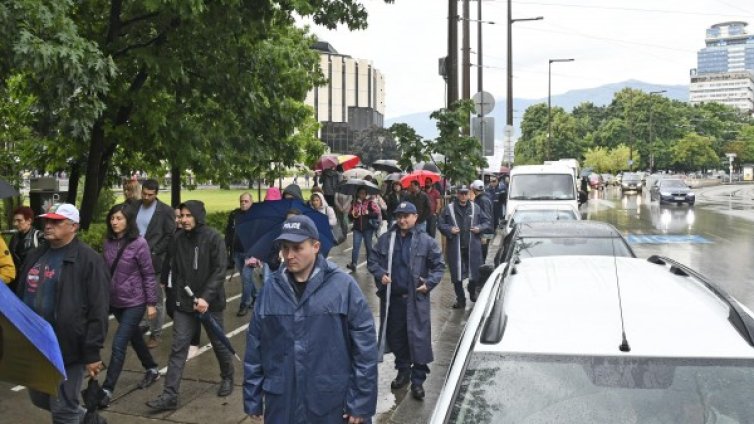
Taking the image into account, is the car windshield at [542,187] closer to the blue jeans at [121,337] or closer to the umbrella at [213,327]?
the umbrella at [213,327]

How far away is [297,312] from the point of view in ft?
11.5

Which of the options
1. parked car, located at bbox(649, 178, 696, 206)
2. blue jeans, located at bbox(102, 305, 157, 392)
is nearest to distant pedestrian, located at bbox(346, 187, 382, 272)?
blue jeans, located at bbox(102, 305, 157, 392)

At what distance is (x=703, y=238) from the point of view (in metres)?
19.7

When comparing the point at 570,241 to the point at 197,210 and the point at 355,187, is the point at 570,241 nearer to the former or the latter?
the point at 197,210

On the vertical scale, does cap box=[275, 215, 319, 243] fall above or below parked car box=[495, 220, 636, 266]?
above

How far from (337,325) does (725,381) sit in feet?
5.77

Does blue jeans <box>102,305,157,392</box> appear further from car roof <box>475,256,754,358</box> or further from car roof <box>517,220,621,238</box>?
car roof <box>517,220,621,238</box>

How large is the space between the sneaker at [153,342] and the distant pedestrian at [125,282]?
1.91 m

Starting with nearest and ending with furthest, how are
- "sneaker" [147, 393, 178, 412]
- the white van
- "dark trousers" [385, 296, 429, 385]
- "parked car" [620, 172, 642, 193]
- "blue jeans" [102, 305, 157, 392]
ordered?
1. "sneaker" [147, 393, 178, 412]
2. "blue jeans" [102, 305, 157, 392]
3. "dark trousers" [385, 296, 429, 385]
4. the white van
5. "parked car" [620, 172, 642, 193]

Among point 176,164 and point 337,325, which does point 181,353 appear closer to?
point 337,325

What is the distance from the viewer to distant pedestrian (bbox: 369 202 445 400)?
6.17 meters

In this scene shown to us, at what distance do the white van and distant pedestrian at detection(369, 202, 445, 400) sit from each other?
1088 centimetres

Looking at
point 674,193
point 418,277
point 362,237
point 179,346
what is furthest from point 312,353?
point 674,193

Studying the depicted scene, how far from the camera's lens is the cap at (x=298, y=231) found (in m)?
3.55
